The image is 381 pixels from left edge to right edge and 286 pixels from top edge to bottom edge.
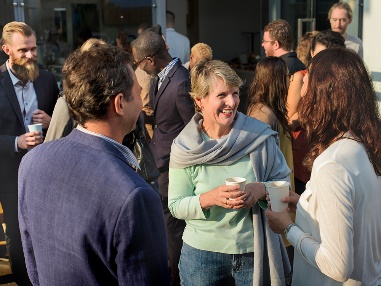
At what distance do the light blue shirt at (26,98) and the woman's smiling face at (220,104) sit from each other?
152 centimetres

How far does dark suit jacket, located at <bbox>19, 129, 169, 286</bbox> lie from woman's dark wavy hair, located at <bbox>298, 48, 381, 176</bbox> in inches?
30.6

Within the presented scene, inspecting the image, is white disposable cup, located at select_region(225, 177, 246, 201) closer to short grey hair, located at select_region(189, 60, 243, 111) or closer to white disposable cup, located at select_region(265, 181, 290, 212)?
white disposable cup, located at select_region(265, 181, 290, 212)

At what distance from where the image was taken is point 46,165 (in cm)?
176

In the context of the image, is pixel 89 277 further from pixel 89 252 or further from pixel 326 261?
pixel 326 261

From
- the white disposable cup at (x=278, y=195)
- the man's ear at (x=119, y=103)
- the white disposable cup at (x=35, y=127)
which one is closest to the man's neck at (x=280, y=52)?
the white disposable cup at (x=35, y=127)

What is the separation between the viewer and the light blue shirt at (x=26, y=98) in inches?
153

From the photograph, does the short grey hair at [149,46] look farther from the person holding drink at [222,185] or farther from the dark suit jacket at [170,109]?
the person holding drink at [222,185]

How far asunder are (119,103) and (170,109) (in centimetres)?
271

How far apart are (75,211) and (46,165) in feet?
0.68

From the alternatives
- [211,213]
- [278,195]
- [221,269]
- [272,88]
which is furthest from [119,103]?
[272,88]

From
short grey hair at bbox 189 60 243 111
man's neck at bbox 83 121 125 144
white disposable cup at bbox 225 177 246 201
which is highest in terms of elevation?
short grey hair at bbox 189 60 243 111

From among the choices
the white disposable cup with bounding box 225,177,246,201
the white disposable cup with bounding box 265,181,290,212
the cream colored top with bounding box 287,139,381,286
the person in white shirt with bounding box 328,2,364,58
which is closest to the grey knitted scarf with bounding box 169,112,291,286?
the white disposable cup with bounding box 225,177,246,201

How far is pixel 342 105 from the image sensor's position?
80.7 inches

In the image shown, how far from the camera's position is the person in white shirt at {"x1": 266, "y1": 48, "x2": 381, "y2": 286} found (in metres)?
1.92
